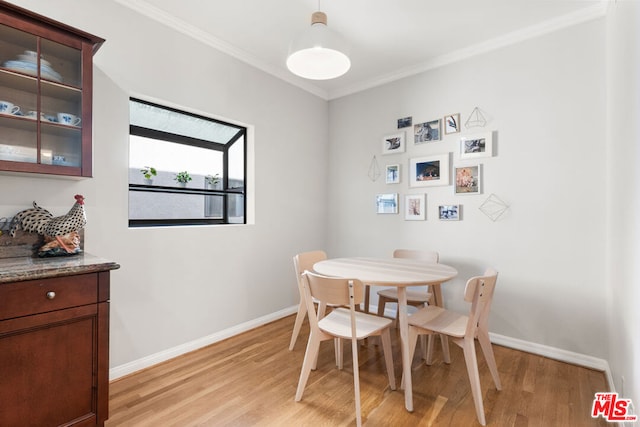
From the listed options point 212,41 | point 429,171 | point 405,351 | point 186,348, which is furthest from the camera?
point 429,171

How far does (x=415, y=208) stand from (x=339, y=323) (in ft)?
5.32

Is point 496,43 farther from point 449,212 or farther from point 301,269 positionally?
point 301,269

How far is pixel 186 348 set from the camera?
98.4 inches

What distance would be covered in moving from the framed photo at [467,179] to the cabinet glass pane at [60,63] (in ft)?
9.42

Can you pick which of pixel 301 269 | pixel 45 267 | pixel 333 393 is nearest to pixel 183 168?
pixel 301 269

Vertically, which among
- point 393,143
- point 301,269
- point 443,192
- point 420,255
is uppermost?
point 393,143

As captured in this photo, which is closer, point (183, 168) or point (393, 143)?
point (183, 168)

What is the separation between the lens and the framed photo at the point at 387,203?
10.8ft

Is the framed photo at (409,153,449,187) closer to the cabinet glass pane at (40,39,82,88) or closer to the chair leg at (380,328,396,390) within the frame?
the chair leg at (380,328,396,390)

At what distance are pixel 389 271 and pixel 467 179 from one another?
130 cm

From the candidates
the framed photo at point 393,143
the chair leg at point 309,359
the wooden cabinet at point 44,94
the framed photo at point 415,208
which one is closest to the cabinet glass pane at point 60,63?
the wooden cabinet at point 44,94

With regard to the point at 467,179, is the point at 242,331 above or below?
below

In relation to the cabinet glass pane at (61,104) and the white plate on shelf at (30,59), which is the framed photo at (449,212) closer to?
the cabinet glass pane at (61,104)

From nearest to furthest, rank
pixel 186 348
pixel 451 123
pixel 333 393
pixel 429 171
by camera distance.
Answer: pixel 333 393 < pixel 186 348 < pixel 451 123 < pixel 429 171
